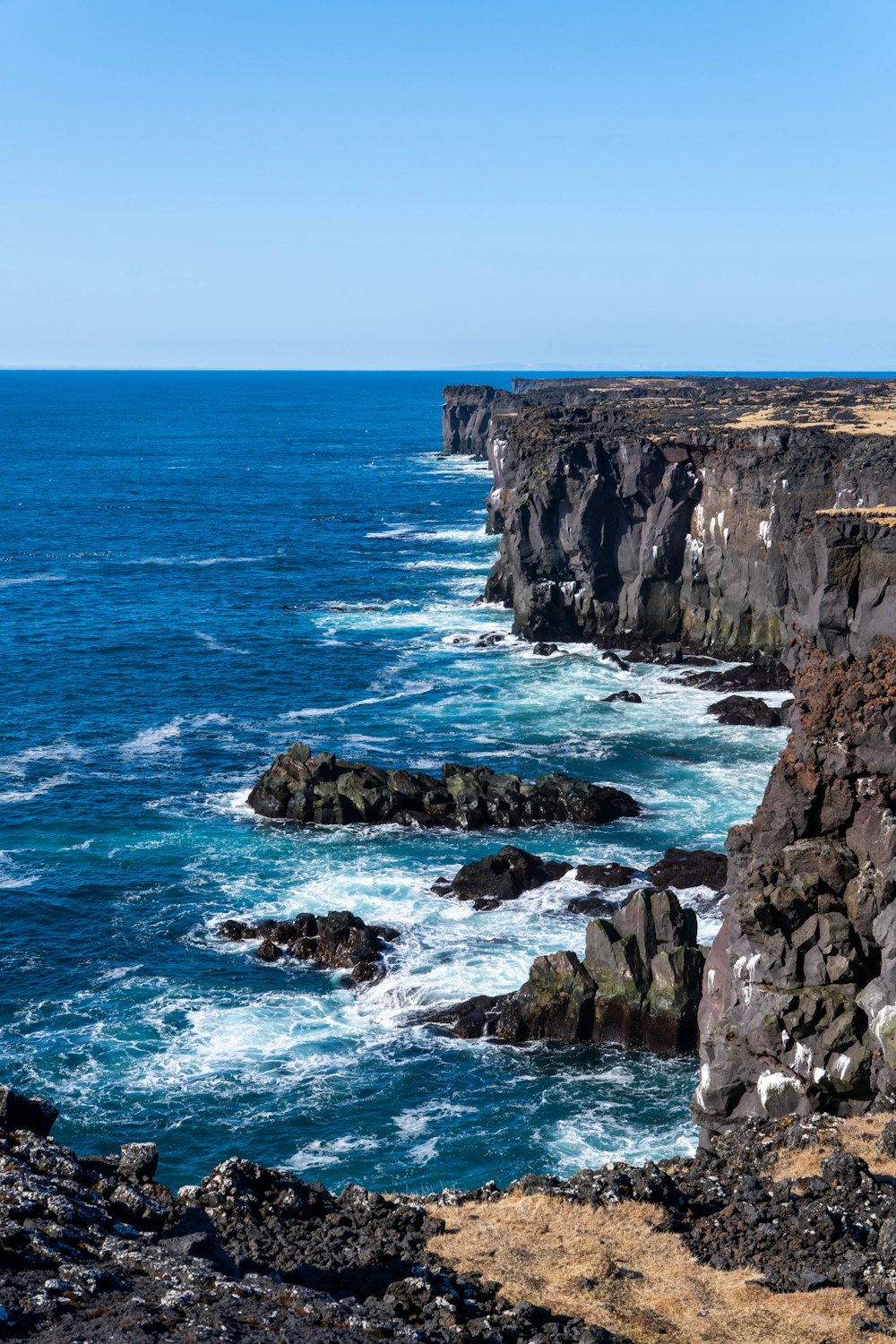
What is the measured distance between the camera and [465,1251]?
24.5 meters

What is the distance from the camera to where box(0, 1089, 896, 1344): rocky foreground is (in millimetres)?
17562

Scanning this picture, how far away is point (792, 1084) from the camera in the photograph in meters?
32.4

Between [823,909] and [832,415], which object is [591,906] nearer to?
[823,909]

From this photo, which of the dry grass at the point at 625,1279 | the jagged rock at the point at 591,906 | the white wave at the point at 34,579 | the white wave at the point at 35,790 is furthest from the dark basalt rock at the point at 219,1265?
the white wave at the point at 34,579

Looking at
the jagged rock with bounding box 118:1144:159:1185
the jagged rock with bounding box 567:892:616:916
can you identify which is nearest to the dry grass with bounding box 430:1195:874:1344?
the jagged rock with bounding box 118:1144:159:1185

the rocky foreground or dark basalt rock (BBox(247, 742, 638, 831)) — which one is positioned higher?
the rocky foreground

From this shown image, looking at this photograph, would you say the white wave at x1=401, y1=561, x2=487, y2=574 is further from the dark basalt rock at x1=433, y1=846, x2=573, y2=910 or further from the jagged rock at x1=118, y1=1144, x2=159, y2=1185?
the jagged rock at x1=118, y1=1144, x2=159, y2=1185

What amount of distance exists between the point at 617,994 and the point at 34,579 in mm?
98022

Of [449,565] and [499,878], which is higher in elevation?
[449,565]

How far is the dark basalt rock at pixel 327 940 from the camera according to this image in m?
50.4

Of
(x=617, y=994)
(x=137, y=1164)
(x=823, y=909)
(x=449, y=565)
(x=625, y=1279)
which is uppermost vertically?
(x=449, y=565)

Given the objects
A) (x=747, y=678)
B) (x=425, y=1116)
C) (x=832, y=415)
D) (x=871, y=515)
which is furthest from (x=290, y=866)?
(x=832, y=415)

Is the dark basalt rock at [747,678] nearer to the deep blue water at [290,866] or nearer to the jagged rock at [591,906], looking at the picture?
the deep blue water at [290,866]

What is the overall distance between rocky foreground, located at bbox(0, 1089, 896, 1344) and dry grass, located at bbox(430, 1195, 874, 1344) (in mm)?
48
